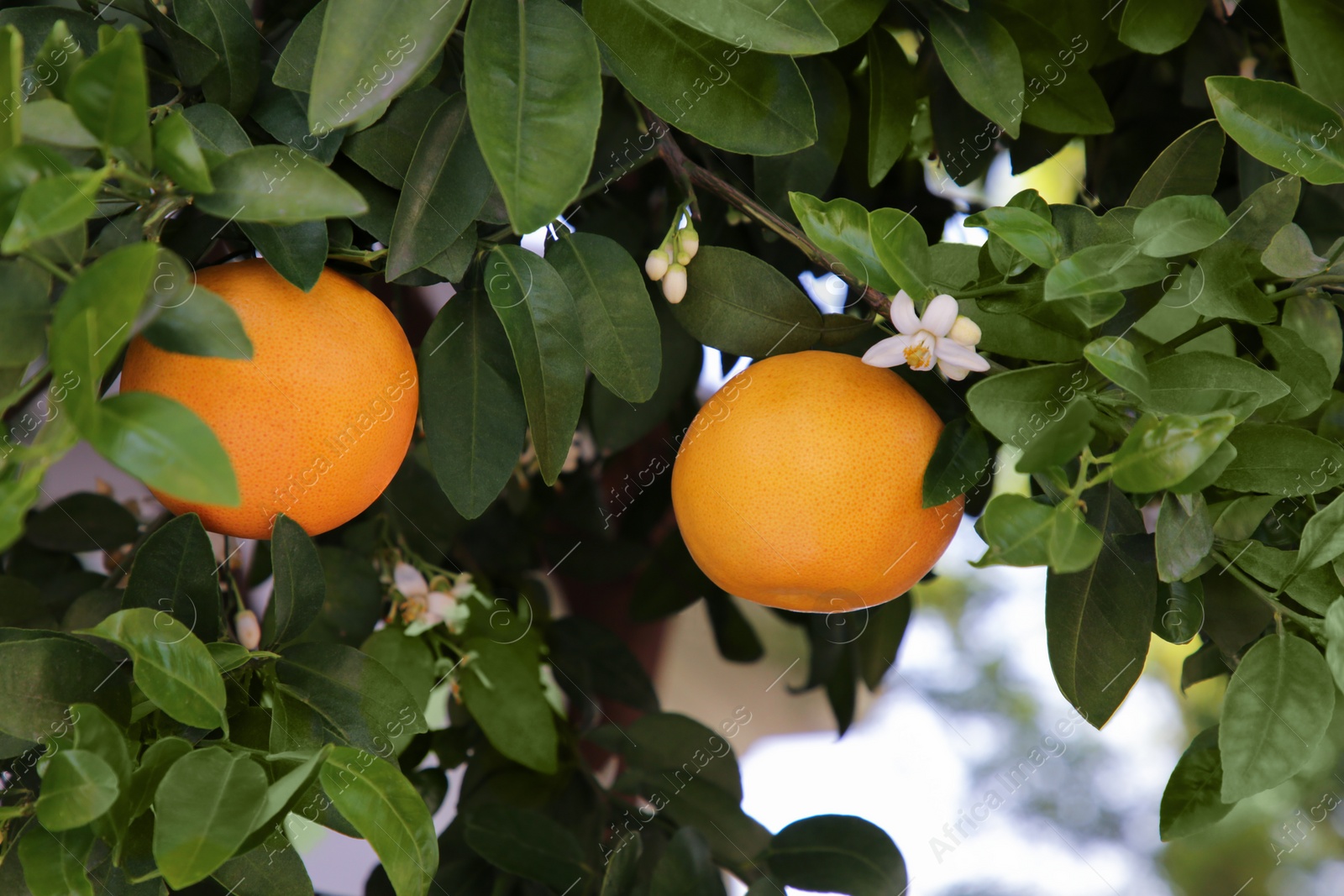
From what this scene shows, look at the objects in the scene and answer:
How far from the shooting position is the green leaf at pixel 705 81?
1.48ft

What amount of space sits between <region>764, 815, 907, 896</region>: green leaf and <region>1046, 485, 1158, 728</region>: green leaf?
0.23 m

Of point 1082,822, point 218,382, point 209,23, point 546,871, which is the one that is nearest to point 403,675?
point 546,871

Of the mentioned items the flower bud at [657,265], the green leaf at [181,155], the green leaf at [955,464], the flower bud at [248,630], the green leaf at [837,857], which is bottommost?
the green leaf at [837,857]

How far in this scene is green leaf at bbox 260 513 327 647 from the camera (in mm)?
453

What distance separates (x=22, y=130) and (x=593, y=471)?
73cm

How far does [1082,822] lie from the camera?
2.48 metres

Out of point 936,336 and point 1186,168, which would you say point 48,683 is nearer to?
point 936,336

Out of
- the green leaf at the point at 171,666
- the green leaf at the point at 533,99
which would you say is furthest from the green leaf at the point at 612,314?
the green leaf at the point at 171,666

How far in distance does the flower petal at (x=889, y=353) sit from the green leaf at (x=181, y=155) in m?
0.28

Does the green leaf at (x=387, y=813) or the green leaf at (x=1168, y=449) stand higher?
the green leaf at (x=1168, y=449)

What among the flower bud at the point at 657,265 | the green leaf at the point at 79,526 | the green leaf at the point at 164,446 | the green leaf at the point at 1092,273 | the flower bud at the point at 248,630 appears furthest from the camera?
the green leaf at the point at 79,526

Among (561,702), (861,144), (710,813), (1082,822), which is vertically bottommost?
(1082,822)

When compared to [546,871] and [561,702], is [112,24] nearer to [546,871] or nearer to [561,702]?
[546,871]

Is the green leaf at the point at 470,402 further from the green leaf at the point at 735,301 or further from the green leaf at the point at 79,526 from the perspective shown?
the green leaf at the point at 79,526
